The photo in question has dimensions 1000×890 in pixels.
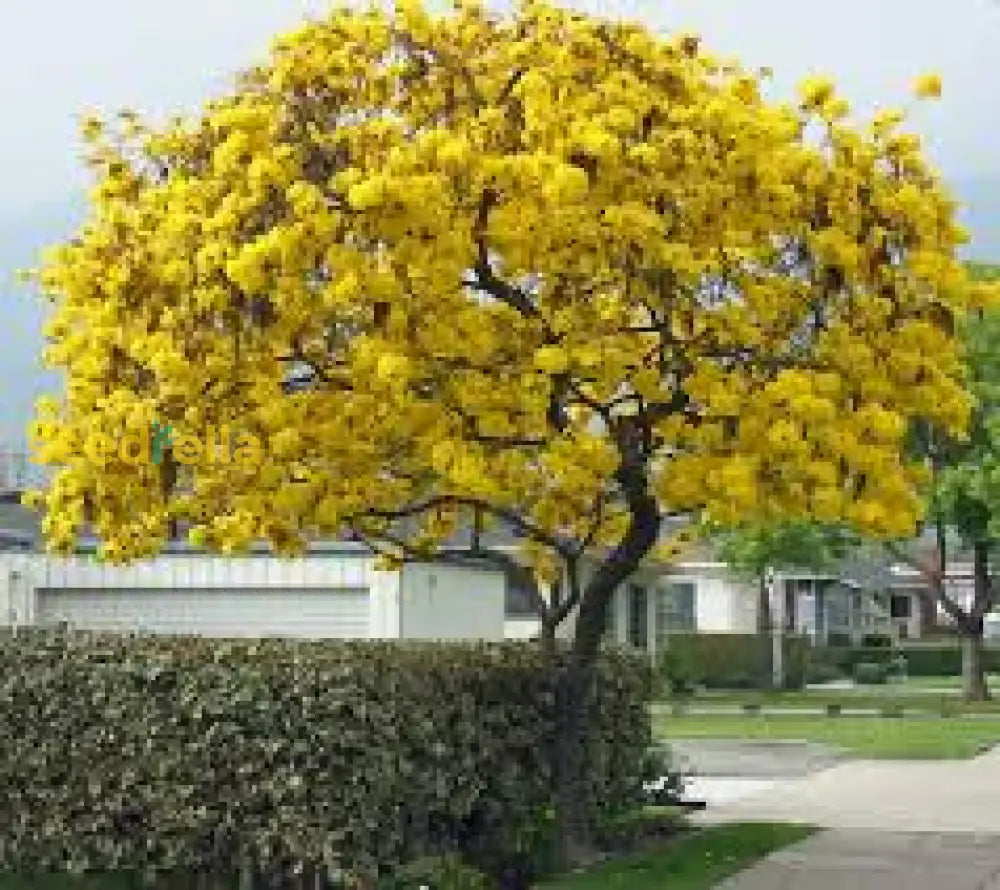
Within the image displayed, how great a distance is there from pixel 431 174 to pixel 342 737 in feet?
10.7

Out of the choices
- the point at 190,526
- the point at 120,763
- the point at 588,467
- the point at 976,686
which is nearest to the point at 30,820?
the point at 120,763

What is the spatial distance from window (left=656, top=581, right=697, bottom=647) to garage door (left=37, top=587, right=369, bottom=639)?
38.3 metres

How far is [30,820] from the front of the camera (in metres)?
12.6

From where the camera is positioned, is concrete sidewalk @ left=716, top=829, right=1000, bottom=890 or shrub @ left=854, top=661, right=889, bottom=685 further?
shrub @ left=854, top=661, right=889, bottom=685

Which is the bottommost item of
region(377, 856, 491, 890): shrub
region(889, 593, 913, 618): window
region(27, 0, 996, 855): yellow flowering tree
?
region(377, 856, 491, 890): shrub

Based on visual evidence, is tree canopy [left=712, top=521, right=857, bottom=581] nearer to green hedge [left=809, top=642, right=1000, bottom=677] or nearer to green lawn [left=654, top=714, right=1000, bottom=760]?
green lawn [left=654, top=714, right=1000, bottom=760]

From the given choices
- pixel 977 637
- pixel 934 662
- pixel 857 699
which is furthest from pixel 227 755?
pixel 934 662

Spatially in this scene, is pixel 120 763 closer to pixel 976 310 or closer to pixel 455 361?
pixel 455 361

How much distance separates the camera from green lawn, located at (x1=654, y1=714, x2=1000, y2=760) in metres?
28.8

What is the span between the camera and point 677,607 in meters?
63.5

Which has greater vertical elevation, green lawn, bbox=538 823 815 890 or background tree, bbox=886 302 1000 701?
background tree, bbox=886 302 1000 701

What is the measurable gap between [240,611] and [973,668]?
80.9 feet

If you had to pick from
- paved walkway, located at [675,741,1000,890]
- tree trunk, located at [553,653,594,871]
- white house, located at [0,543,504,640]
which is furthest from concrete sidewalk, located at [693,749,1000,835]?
white house, located at [0,543,504,640]

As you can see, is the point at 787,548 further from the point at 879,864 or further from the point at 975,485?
the point at 879,864
